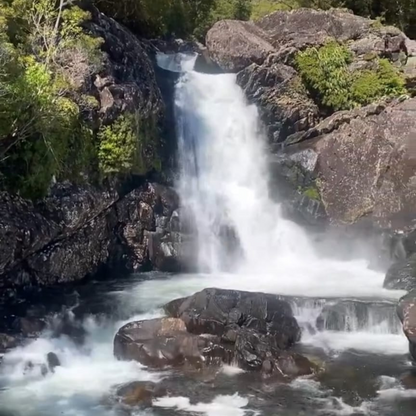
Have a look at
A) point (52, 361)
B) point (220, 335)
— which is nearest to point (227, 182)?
point (220, 335)

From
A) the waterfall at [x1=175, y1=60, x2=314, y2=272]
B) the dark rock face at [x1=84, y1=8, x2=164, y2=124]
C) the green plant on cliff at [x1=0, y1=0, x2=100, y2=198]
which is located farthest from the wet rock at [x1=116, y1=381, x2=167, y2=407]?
the dark rock face at [x1=84, y1=8, x2=164, y2=124]

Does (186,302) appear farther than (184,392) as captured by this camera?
Yes

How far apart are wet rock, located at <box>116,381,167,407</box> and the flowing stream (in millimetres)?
271

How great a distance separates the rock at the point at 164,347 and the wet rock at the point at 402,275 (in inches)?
295

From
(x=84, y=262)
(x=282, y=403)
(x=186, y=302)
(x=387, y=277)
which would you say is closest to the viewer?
(x=282, y=403)

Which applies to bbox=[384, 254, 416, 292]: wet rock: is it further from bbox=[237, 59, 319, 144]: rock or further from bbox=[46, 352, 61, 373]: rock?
bbox=[46, 352, 61, 373]: rock

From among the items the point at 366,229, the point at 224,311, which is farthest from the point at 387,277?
the point at 224,311

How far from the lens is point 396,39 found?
33.1 m

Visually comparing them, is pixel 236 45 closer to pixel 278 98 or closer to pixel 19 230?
pixel 278 98

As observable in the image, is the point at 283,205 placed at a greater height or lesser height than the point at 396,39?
lesser

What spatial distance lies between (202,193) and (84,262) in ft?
21.8

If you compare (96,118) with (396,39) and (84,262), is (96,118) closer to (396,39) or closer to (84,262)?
(84,262)

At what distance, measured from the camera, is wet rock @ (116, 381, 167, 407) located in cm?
1464

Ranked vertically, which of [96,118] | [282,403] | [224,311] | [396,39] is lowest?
[282,403]
